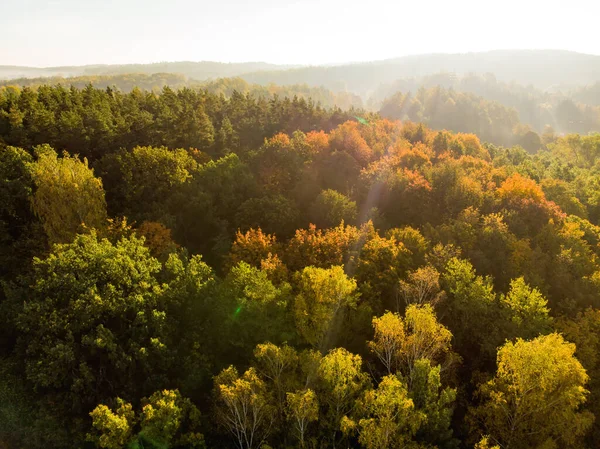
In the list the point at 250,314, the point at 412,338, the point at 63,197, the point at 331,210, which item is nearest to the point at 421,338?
the point at 412,338

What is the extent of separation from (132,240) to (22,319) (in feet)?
37.0

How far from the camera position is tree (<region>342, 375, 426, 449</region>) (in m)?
25.8

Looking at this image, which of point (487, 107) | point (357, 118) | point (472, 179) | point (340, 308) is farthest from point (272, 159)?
point (487, 107)

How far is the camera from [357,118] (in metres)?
104

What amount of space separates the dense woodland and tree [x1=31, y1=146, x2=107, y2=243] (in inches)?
8.3

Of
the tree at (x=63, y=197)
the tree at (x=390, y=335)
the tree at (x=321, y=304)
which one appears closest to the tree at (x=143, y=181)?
the tree at (x=63, y=197)

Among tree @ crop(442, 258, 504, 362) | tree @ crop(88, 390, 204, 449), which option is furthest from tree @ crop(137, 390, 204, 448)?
tree @ crop(442, 258, 504, 362)

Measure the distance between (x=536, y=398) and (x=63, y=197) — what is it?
4752 centimetres

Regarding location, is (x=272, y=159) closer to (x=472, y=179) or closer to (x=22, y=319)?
(x=472, y=179)

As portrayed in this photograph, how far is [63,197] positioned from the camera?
41.5 meters

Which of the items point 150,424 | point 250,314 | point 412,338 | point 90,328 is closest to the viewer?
point 150,424

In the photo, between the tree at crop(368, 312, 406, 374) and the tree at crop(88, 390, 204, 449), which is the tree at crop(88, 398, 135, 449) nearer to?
the tree at crop(88, 390, 204, 449)

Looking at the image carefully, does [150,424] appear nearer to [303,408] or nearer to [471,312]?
[303,408]

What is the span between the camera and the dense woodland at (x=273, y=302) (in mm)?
28812
